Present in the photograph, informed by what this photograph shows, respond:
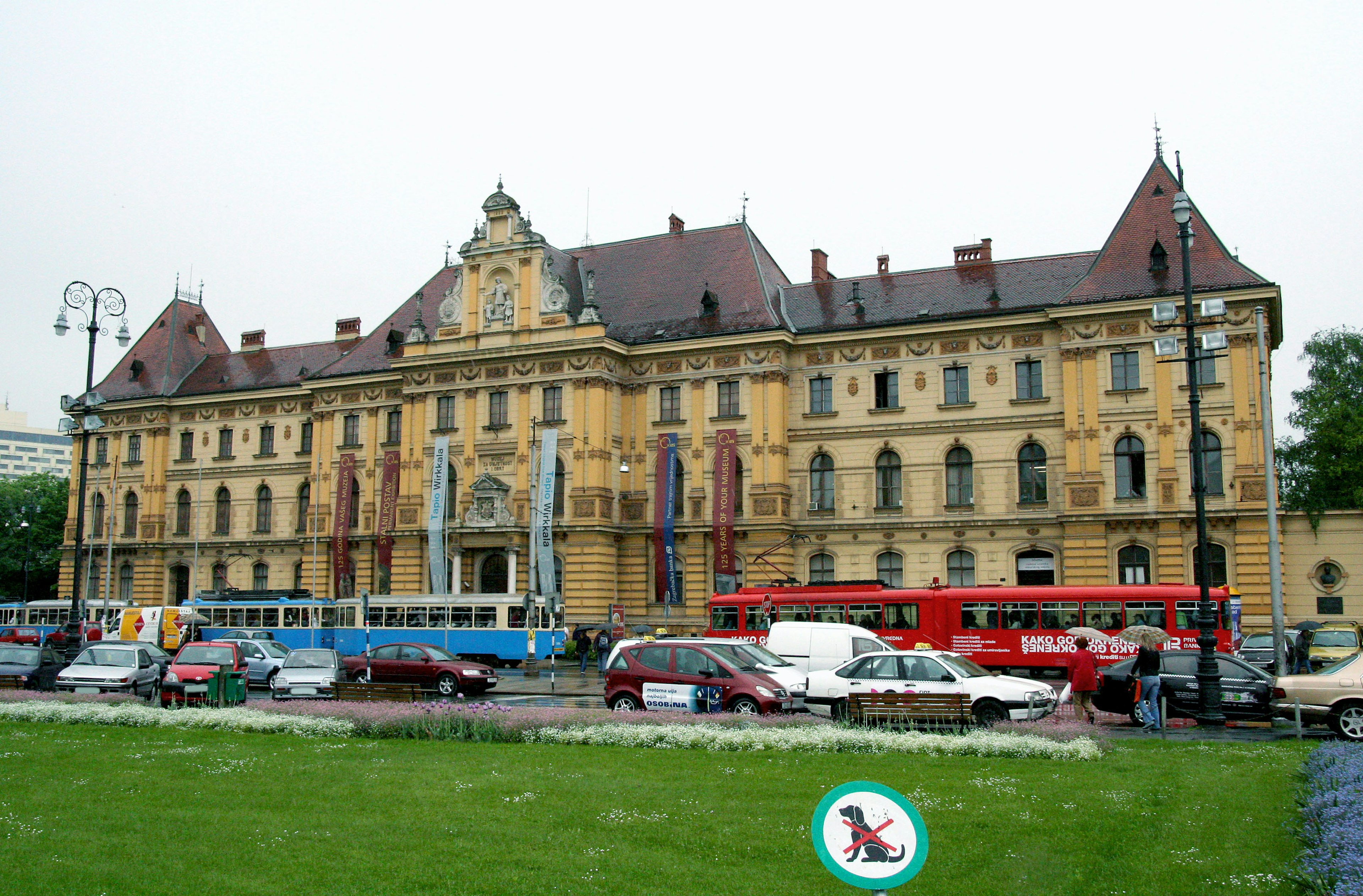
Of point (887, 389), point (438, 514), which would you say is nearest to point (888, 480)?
point (887, 389)

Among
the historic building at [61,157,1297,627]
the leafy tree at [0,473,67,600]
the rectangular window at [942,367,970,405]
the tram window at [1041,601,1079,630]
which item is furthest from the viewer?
the leafy tree at [0,473,67,600]

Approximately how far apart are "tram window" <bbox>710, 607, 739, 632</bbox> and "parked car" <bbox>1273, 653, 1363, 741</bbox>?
21831 mm

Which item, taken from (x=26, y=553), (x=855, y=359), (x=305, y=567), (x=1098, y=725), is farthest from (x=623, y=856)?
(x=26, y=553)

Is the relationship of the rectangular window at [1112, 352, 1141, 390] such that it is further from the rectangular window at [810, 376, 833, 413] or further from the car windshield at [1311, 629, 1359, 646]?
the car windshield at [1311, 629, 1359, 646]

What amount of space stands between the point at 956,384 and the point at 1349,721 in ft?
101

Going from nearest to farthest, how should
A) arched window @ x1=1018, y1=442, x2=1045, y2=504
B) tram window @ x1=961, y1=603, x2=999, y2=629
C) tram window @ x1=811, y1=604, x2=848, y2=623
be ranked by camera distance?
tram window @ x1=961, y1=603, x2=999, y2=629 → tram window @ x1=811, y1=604, x2=848, y2=623 → arched window @ x1=1018, y1=442, x2=1045, y2=504

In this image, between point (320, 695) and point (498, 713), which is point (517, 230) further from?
point (498, 713)

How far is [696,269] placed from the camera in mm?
57562

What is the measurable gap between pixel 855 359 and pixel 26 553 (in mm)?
60511

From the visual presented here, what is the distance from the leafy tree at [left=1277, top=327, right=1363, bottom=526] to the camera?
6134 centimetres

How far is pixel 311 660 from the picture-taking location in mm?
32250

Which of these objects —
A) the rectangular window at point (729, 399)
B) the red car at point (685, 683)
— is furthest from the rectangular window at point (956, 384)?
the red car at point (685, 683)

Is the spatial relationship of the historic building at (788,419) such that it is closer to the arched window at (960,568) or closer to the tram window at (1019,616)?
the arched window at (960,568)

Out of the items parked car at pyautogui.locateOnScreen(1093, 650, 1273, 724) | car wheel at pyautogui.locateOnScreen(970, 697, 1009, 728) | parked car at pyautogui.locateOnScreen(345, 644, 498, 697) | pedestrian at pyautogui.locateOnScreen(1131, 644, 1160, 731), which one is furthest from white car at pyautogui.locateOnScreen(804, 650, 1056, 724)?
parked car at pyautogui.locateOnScreen(345, 644, 498, 697)
